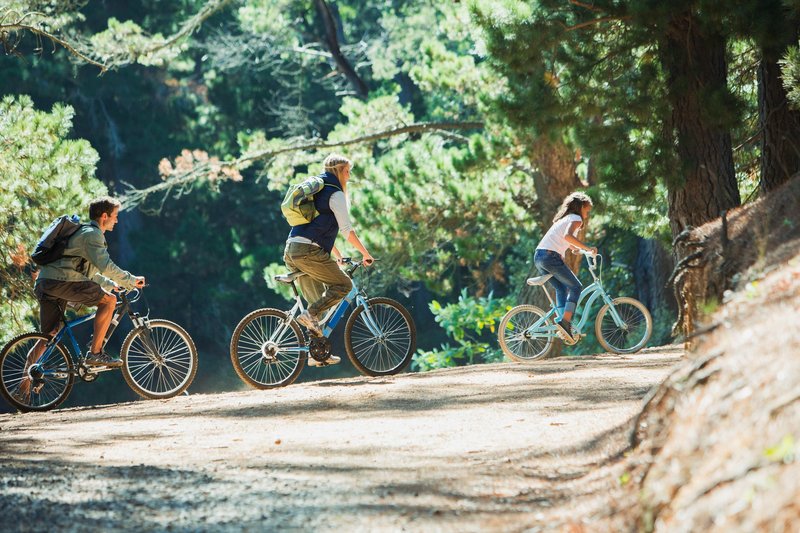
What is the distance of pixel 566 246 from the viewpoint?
980cm

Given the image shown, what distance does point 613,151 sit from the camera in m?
9.99

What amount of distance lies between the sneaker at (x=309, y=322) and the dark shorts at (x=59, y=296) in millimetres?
1539

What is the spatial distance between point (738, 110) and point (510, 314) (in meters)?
2.92

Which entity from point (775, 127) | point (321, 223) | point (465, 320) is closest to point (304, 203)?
point (321, 223)

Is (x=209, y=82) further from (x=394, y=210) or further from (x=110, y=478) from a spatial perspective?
(x=110, y=478)

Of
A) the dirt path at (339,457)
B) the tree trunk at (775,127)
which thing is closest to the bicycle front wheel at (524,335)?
the dirt path at (339,457)

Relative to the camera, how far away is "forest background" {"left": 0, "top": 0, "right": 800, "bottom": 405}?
30.9 feet

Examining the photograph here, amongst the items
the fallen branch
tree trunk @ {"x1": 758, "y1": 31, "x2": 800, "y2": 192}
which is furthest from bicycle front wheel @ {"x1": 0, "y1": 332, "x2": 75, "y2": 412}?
the fallen branch

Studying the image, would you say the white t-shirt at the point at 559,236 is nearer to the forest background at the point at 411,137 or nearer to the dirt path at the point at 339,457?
the forest background at the point at 411,137

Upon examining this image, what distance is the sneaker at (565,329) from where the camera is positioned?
10.0 meters

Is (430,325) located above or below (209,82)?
below

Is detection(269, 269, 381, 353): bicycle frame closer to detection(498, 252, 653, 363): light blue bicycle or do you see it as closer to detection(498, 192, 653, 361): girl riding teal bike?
detection(498, 192, 653, 361): girl riding teal bike

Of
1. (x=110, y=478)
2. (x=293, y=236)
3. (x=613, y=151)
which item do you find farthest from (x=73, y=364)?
(x=613, y=151)

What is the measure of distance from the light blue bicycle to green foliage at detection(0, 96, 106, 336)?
4837 mm
